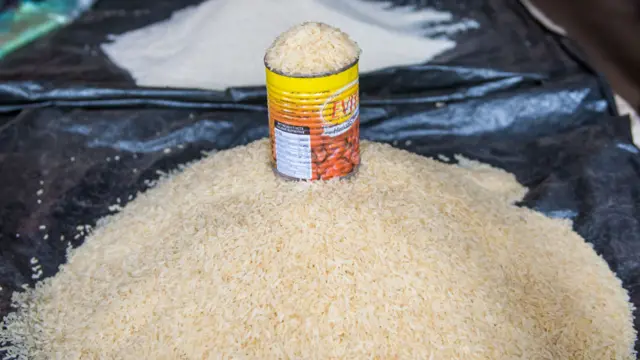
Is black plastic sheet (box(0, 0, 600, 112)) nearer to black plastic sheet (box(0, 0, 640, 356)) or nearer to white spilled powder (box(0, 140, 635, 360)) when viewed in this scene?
black plastic sheet (box(0, 0, 640, 356))

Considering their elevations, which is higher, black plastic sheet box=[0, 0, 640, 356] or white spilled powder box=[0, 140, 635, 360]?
white spilled powder box=[0, 140, 635, 360]

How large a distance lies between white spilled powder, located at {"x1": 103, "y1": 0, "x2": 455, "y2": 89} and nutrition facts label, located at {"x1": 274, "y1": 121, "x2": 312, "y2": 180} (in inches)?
40.1

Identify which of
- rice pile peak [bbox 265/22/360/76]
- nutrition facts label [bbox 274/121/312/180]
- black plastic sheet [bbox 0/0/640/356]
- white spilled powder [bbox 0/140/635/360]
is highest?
rice pile peak [bbox 265/22/360/76]

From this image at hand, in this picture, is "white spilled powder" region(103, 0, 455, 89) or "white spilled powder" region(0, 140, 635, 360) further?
"white spilled powder" region(103, 0, 455, 89)

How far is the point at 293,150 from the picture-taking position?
1.40 metres

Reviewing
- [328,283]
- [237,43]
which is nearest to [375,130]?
[237,43]

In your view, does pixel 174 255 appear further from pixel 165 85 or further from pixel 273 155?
pixel 165 85

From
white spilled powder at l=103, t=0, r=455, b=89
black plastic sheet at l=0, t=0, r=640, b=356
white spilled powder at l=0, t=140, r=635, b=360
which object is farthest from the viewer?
white spilled powder at l=103, t=0, r=455, b=89

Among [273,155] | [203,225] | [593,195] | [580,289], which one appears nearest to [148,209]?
[203,225]

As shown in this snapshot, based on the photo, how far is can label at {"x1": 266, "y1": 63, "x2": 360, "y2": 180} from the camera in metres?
1.33

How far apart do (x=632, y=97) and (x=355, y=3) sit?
51.7 inches

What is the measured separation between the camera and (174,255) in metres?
1.46

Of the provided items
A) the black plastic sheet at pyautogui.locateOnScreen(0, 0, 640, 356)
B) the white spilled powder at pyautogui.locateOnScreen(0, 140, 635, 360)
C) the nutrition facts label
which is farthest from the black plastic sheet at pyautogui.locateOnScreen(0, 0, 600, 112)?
the nutrition facts label

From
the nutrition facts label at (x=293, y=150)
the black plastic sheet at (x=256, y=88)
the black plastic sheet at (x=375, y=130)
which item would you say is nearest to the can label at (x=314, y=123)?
the nutrition facts label at (x=293, y=150)
